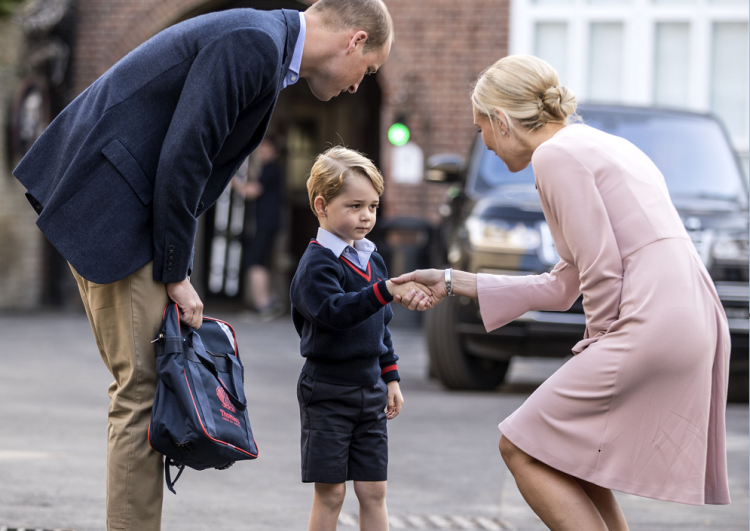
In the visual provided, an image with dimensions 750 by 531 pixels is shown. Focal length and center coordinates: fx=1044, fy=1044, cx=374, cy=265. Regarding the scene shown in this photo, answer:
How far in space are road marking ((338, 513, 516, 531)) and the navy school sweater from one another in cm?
106

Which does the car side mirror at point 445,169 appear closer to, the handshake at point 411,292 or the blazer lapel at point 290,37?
the handshake at point 411,292

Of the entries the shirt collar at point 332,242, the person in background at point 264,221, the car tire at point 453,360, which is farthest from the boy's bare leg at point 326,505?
the person in background at point 264,221

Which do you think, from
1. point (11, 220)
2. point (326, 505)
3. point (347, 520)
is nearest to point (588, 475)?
point (326, 505)

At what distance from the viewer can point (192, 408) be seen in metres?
2.88

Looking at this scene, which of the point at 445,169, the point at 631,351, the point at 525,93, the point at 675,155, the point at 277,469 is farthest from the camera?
the point at 675,155

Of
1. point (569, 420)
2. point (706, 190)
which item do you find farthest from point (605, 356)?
point (706, 190)

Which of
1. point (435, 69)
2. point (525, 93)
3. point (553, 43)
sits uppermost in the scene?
point (525, 93)

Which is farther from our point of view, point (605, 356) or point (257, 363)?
point (257, 363)

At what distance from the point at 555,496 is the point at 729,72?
Result: 11.7 metres

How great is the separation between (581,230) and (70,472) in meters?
2.99

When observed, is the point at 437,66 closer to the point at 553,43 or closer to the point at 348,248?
the point at 553,43

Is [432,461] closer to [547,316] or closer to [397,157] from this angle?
[547,316]

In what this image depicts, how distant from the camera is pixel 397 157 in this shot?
13.0 meters

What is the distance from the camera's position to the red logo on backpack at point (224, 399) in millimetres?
3055
